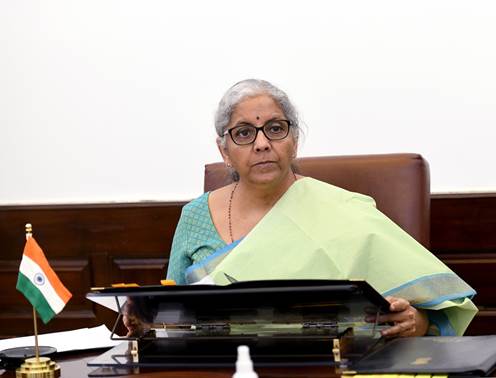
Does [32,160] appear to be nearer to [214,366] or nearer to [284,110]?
[284,110]

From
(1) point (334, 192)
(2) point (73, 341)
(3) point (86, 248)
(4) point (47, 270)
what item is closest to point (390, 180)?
(1) point (334, 192)

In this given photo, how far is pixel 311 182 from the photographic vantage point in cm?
266

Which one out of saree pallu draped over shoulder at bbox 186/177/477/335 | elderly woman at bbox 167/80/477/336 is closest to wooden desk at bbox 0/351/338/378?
elderly woman at bbox 167/80/477/336

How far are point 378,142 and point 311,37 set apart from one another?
439 millimetres

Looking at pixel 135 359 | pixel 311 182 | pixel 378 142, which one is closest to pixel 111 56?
pixel 378 142

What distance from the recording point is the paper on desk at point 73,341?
2166 mm

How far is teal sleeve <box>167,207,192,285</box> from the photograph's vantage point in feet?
8.97

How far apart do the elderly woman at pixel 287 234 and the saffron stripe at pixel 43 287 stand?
0.30 metres

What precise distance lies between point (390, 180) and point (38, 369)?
1.20 m

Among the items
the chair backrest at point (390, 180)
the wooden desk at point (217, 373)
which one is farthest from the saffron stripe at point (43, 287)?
the chair backrest at point (390, 180)

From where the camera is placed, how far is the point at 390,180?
272 cm

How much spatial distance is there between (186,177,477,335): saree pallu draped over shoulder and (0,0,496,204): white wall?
42.2 inches

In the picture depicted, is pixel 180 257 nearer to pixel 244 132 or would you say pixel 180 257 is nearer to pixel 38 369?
pixel 244 132

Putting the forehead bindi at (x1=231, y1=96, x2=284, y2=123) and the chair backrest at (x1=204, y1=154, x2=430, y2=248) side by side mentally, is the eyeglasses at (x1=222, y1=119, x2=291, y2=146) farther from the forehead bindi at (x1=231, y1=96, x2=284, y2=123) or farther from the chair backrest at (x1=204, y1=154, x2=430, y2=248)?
the chair backrest at (x1=204, y1=154, x2=430, y2=248)
